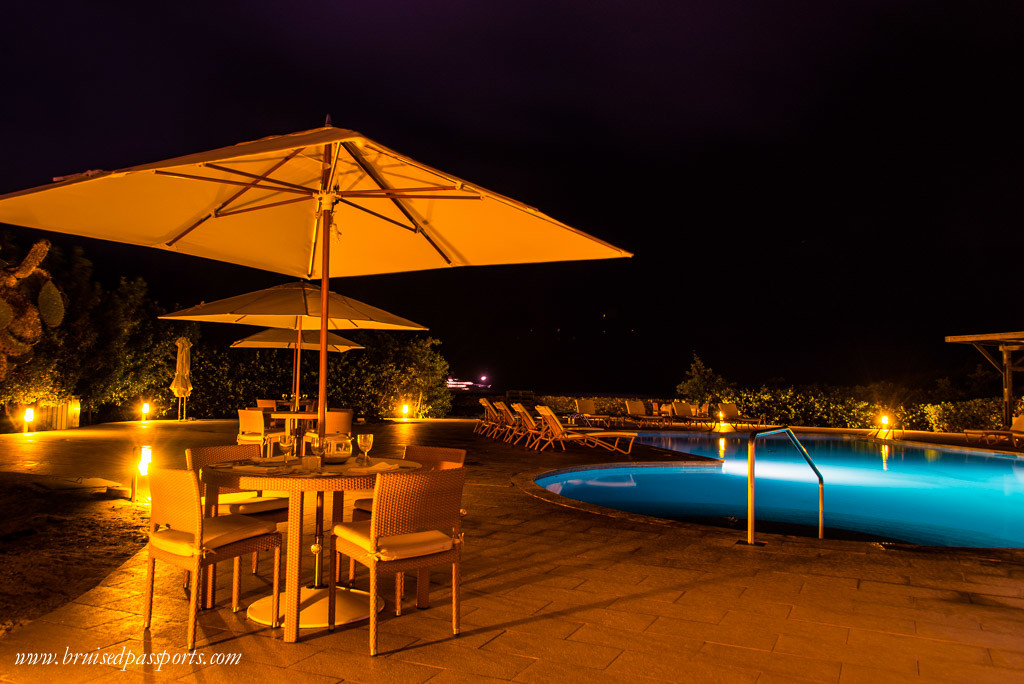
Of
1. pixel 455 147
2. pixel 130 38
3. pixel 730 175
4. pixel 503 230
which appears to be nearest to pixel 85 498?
pixel 503 230

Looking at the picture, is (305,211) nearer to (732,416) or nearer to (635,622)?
(635,622)

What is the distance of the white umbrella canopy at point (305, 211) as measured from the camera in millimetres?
3230

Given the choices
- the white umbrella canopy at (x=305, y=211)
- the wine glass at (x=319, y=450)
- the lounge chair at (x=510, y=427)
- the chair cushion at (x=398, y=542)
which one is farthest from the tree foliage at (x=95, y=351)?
the chair cushion at (x=398, y=542)

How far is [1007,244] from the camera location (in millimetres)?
34594

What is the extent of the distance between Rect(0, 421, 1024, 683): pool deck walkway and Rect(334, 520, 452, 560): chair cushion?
1.24 feet

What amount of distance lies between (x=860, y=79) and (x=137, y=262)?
2728cm

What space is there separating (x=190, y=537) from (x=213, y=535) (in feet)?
0.38

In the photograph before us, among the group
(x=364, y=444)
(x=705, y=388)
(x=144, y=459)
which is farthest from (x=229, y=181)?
(x=705, y=388)

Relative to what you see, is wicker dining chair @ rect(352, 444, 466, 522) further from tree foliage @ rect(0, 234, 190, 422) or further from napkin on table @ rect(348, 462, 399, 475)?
tree foliage @ rect(0, 234, 190, 422)

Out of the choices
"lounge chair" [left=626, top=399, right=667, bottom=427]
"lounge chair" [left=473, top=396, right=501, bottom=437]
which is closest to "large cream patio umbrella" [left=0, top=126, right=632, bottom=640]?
"lounge chair" [left=473, top=396, right=501, bottom=437]

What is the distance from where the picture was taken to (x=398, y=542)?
295 cm

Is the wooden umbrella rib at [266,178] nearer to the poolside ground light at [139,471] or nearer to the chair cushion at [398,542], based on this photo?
the chair cushion at [398,542]

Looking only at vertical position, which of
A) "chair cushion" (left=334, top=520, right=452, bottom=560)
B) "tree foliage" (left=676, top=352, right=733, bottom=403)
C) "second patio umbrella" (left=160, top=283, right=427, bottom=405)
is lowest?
"chair cushion" (left=334, top=520, right=452, bottom=560)

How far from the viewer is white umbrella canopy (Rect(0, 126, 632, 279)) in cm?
323
